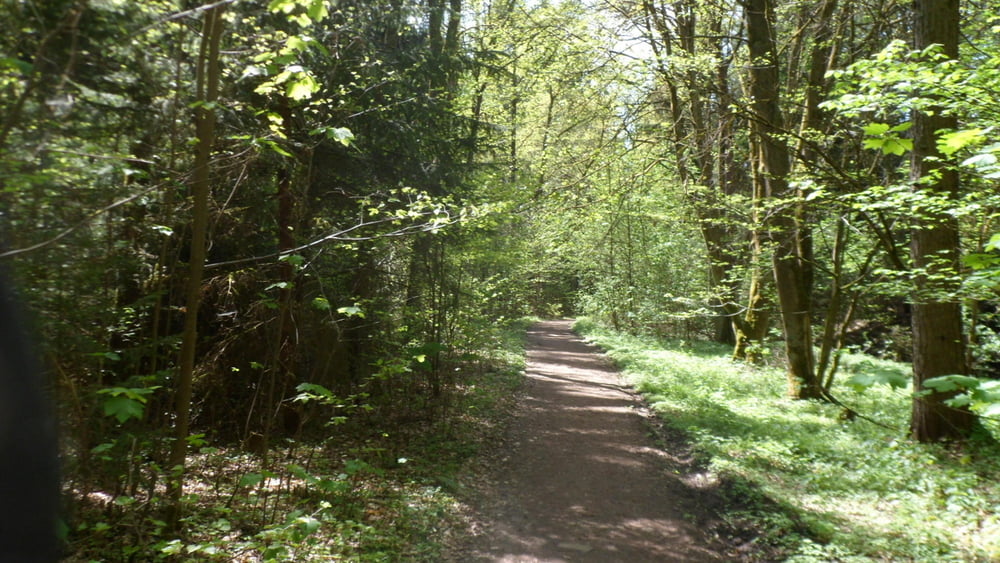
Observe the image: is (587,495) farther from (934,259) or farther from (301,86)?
(301,86)

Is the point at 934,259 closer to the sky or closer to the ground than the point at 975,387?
closer to the sky

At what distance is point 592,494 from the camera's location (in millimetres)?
6945

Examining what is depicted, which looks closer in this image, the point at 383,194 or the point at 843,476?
the point at 843,476

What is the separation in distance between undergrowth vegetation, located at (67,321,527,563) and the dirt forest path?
59 centimetres

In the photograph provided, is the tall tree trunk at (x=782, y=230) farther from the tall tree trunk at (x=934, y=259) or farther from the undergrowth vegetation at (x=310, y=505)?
the undergrowth vegetation at (x=310, y=505)

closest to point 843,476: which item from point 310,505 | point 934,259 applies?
point 934,259

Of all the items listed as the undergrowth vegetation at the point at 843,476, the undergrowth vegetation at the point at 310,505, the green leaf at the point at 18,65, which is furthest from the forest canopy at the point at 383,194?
the undergrowth vegetation at the point at 843,476

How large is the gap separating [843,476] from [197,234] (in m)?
7.39

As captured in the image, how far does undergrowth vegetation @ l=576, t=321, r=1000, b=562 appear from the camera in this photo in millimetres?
5133

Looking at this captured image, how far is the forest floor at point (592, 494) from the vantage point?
5.57m

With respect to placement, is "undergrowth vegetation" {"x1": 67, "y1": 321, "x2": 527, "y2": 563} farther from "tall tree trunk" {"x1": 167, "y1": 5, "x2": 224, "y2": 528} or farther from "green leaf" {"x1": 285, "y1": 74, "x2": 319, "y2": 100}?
"green leaf" {"x1": 285, "y1": 74, "x2": 319, "y2": 100}

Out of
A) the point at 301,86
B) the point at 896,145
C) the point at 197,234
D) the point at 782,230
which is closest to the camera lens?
the point at 896,145

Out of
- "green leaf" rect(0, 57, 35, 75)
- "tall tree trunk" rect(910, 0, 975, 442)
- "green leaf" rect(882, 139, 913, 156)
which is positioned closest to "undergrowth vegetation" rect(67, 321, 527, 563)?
"green leaf" rect(0, 57, 35, 75)

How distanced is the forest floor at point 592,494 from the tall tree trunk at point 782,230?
10.3 ft
